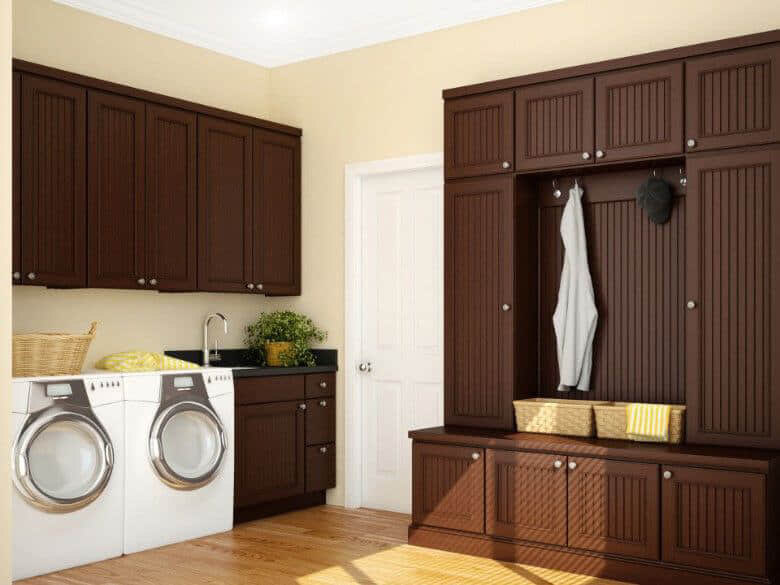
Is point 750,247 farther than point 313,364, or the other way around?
point 313,364

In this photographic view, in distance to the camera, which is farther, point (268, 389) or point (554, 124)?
point (268, 389)

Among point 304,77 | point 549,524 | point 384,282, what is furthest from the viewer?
point 304,77

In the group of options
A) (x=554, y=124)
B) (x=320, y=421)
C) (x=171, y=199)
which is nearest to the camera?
(x=554, y=124)

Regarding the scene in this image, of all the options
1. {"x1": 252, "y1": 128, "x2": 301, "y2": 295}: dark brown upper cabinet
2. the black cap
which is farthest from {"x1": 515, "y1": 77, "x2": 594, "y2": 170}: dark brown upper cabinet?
{"x1": 252, "y1": 128, "x2": 301, "y2": 295}: dark brown upper cabinet

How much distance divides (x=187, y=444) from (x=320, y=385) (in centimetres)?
108

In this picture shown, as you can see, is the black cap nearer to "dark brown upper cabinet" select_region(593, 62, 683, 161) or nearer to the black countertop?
"dark brown upper cabinet" select_region(593, 62, 683, 161)

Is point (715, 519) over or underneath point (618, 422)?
underneath

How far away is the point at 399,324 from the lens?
18.4 ft

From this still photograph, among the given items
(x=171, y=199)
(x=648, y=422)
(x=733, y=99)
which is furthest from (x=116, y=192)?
(x=733, y=99)

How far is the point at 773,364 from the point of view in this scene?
3.92 metres

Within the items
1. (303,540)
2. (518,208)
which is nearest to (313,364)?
(303,540)

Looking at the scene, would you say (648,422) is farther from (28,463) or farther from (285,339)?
(28,463)

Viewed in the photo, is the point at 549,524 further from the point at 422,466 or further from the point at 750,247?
the point at 750,247

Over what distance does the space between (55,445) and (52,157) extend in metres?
1.36
